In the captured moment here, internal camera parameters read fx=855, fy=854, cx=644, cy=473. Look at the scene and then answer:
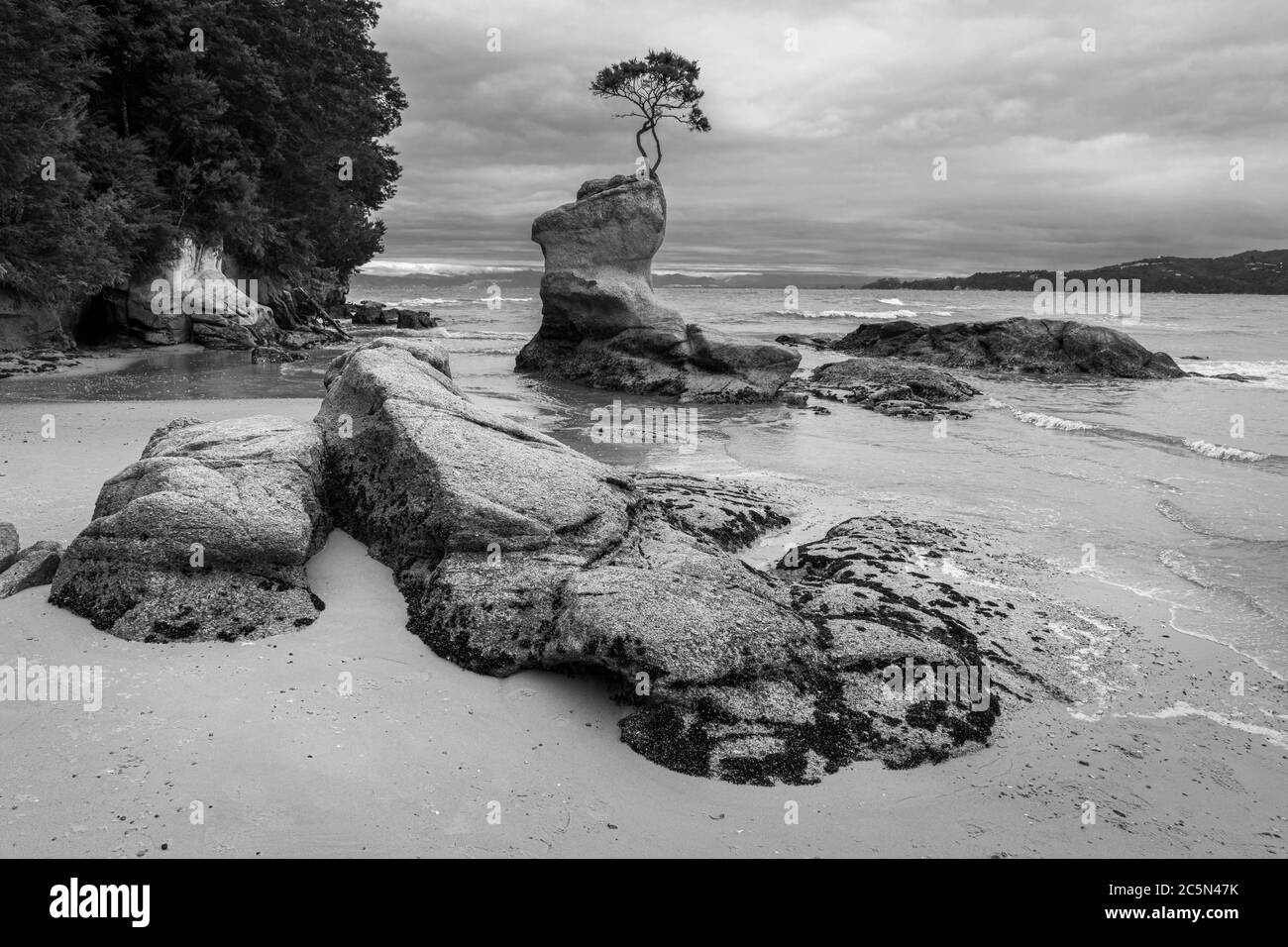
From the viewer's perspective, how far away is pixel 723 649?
4.44 m

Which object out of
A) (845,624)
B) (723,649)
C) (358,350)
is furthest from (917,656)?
(358,350)

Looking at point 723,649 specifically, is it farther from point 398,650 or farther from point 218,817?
point 218,817

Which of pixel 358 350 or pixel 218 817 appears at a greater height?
pixel 358 350

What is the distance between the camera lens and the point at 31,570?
5.20 metres

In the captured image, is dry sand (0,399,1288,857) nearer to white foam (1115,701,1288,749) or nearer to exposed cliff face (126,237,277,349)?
white foam (1115,701,1288,749)

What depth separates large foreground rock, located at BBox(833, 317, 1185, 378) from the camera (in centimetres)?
2605

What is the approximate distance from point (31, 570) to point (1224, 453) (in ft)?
47.2

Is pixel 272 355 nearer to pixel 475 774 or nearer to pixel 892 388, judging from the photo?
pixel 892 388

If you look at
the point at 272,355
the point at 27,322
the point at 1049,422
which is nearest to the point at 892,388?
Result: the point at 1049,422

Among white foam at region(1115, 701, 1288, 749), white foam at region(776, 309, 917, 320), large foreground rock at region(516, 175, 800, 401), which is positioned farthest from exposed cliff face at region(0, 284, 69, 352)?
white foam at region(776, 309, 917, 320)

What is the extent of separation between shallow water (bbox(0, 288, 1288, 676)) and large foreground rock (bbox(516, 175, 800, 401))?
4.47 ft

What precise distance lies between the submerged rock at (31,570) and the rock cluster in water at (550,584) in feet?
0.99
